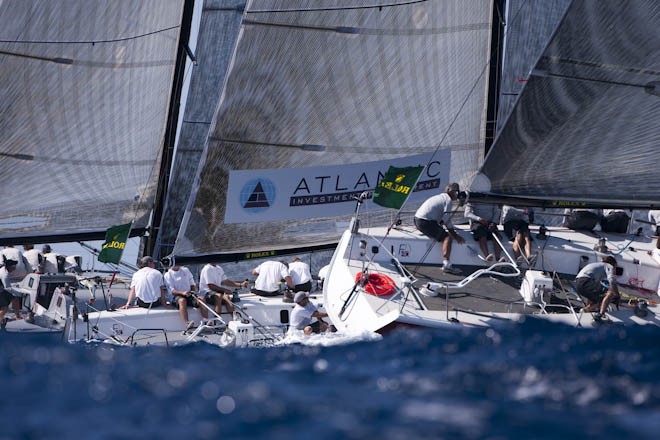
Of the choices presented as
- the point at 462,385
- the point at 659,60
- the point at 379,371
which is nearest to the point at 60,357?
the point at 379,371

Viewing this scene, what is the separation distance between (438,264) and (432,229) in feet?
1.43

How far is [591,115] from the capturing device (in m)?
10.2

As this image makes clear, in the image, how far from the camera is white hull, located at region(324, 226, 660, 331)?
32.0 ft

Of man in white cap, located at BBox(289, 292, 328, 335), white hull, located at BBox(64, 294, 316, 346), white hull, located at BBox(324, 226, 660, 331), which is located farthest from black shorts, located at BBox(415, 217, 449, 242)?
white hull, located at BBox(64, 294, 316, 346)

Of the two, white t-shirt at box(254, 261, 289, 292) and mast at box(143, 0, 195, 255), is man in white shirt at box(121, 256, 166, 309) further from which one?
mast at box(143, 0, 195, 255)

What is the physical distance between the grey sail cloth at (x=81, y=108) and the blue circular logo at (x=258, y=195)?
8.23 feet

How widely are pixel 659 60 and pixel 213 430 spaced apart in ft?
22.0

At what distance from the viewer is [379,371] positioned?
273 inches

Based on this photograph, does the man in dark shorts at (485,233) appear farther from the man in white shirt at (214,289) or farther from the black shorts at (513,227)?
the man in white shirt at (214,289)

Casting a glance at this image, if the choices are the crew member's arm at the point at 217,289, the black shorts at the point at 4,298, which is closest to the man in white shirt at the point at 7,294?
the black shorts at the point at 4,298

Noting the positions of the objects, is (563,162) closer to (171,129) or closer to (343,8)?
(343,8)

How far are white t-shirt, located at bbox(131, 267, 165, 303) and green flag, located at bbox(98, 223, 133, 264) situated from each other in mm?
2601

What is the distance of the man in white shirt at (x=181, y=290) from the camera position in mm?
12484

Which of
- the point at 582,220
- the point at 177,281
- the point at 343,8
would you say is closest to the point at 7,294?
the point at 177,281
